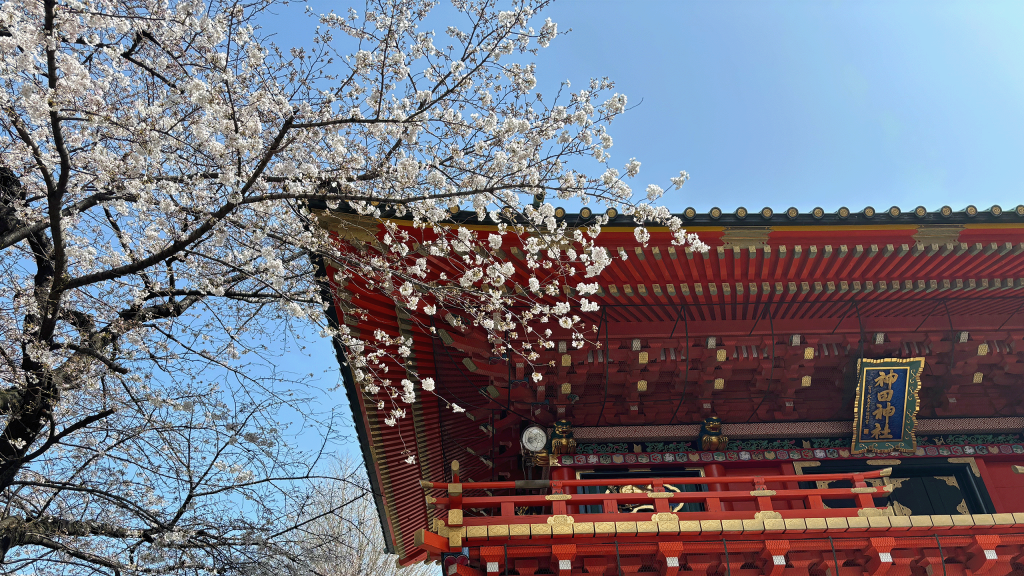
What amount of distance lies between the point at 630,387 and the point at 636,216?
8.38ft

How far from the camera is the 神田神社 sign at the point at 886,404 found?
6809mm

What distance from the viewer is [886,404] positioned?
689cm

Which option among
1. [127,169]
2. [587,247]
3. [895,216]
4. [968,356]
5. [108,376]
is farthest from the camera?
[968,356]

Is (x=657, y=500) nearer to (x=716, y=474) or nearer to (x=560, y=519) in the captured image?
(x=560, y=519)

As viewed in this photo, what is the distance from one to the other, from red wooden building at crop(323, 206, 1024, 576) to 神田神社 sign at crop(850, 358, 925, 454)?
0.38 feet

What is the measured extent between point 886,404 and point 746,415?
57.6 inches

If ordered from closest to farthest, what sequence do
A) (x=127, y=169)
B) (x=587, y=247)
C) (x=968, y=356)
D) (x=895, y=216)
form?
(x=127, y=169) < (x=587, y=247) < (x=895, y=216) < (x=968, y=356)

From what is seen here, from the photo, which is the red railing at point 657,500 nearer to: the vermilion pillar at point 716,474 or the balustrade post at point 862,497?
the balustrade post at point 862,497

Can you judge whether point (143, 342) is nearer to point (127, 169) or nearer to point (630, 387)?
point (127, 169)

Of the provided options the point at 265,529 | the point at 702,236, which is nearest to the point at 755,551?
the point at 702,236

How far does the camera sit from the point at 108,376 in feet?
19.8

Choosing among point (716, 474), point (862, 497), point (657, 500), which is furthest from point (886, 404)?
point (657, 500)

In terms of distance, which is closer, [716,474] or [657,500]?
[657,500]

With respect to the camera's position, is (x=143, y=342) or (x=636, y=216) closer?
(x=636, y=216)
